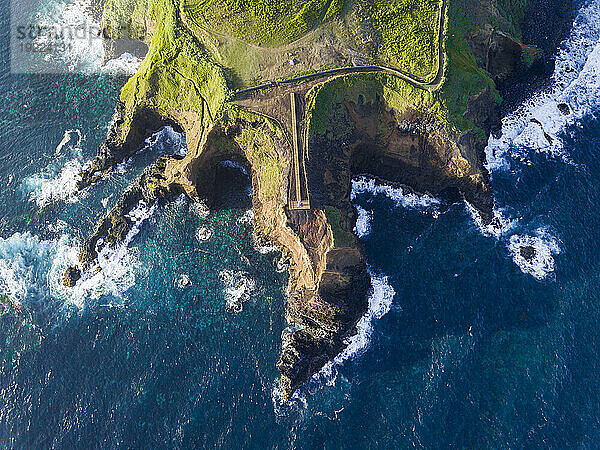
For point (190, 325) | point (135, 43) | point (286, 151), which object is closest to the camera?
point (286, 151)

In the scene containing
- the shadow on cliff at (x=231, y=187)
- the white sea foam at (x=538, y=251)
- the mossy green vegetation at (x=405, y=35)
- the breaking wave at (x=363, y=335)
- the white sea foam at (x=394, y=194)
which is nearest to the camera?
the mossy green vegetation at (x=405, y=35)

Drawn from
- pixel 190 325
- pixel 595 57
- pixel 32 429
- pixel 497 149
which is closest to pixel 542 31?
pixel 595 57

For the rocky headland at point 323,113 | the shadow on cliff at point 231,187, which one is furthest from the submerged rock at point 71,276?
the shadow on cliff at point 231,187

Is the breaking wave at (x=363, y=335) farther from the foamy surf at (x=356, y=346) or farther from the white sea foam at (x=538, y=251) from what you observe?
the white sea foam at (x=538, y=251)

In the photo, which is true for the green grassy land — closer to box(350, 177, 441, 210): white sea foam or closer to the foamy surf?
box(350, 177, 441, 210): white sea foam

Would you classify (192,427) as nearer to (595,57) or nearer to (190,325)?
(190,325)

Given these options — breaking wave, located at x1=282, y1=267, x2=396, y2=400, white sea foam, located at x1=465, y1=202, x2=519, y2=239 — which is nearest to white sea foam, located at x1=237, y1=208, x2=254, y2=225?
breaking wave, located at x1=282, y1=267, x2=396, y2=400
